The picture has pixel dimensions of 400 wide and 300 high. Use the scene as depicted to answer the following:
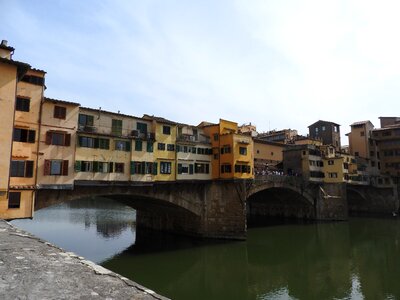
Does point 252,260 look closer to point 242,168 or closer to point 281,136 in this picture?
point 242,168

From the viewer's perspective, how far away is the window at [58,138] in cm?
2949

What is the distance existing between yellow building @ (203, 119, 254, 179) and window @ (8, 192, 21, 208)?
82.9 feet

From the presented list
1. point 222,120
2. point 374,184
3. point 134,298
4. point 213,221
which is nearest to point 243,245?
A: point 213,221

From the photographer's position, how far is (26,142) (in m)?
27.9

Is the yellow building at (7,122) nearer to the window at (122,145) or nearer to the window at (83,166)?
the window at (83,166)

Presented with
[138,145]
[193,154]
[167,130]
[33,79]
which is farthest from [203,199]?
[33,79]

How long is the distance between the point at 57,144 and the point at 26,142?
282cm

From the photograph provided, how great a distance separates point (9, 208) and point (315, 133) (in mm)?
77460

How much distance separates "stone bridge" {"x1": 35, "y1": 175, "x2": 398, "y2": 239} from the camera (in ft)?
115

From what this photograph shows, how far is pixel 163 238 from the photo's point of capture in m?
45.8

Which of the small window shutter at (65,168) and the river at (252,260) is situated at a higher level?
the small window shutter at (65,168)

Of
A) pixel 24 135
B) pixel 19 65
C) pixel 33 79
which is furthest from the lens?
pixel 33 79

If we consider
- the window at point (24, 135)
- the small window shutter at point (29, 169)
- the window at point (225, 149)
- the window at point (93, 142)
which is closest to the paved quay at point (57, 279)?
the small window shutter at point (29, 169)

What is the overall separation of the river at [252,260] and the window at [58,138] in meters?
12.8
